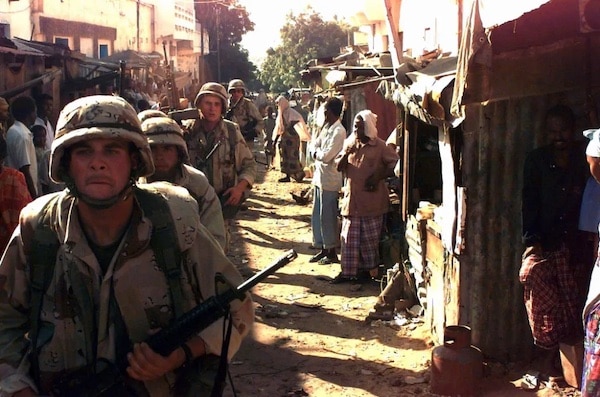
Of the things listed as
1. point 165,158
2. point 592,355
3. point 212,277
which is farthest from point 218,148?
point 212,277

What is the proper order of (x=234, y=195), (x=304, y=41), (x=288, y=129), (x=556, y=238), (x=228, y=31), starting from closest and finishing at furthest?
(x=556, y=238), (x=234, y=195), (x=288, y=129), (x=304, y=41), (x=228, y=31)

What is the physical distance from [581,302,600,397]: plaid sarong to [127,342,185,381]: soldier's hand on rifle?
1918 mm

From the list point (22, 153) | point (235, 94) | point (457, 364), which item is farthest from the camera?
point (235, 94)

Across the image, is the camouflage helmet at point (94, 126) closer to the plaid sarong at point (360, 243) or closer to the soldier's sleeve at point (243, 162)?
the soldier's sleeve at point (243, 162)

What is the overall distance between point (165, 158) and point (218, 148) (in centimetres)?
213

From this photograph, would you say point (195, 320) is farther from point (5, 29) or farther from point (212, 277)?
point (5, 29)

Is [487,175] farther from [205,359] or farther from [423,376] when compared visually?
[205,359]

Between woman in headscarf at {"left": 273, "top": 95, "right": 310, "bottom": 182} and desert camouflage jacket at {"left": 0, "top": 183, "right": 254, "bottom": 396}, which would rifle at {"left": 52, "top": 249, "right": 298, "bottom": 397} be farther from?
woman in headscarf at {"left": 273, "top": 95, "right": 310, "bottom": 182}

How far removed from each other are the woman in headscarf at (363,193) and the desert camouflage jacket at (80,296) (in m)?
5.43

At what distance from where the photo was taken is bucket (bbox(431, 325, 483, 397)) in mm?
5012

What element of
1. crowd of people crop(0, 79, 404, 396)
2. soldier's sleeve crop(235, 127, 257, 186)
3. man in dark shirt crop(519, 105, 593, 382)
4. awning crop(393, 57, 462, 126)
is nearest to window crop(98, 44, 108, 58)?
soldier's sleeve crop(235, 127, 257, 186)

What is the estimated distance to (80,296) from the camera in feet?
7.43

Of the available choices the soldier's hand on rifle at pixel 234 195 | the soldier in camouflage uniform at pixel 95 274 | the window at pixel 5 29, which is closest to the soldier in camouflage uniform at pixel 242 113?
the soldier's hand on rifle at pixel 234 195

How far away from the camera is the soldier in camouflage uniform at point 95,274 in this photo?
2277 millimetres
